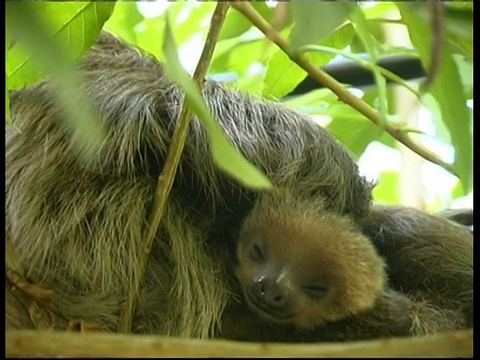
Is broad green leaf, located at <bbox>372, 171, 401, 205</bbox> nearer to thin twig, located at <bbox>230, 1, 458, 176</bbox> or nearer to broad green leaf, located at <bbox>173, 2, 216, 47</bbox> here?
broad green leaf, located at <bbox>173, 2, 216, 47</bbox>

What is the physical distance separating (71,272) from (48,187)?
12 cm

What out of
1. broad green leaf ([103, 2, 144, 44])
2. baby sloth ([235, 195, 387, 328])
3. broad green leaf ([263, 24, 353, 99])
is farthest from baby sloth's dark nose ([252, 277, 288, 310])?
broad green leaf ([103, 2, 144, 44])

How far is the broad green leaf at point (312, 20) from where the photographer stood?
442 millimetres

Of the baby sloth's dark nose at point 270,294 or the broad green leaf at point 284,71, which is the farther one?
the broad green leaf at point 284,71

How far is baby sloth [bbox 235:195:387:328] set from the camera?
Answer: 109 centimetres

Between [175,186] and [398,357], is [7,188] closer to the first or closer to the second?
[175,186]

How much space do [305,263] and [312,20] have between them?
2.32ft

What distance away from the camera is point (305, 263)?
1.12 meters

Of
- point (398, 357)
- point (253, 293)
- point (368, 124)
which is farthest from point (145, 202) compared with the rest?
point (398, 357)

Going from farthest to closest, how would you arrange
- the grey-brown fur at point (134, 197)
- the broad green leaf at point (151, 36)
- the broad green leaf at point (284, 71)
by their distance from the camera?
the broad green leaf at point (151, 36) → the broad green leaf at point (284, 71) → the grey-brown fur at point (134, 197)

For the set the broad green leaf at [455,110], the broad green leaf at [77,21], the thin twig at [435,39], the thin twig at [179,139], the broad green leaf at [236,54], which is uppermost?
the broad green leaf at [77,21]

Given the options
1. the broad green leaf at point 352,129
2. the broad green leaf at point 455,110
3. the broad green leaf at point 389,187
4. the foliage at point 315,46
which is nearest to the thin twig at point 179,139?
the foliage at point 315,46

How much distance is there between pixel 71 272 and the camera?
1018 mm

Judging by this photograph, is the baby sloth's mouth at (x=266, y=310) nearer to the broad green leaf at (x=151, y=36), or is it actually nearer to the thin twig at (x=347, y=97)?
the thin twig at (x=347, y=97)
